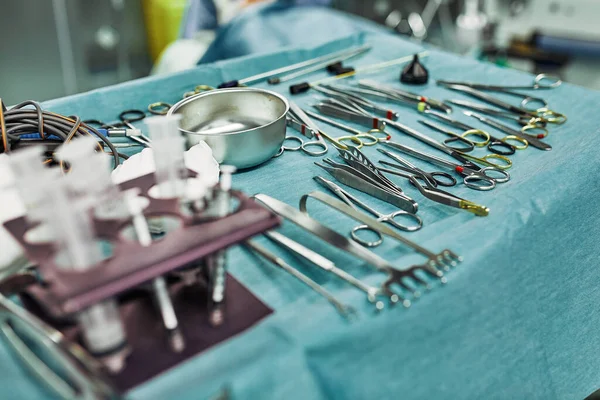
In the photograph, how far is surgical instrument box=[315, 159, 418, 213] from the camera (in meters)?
0.87

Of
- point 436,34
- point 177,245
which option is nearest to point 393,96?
Answer: point 177,245

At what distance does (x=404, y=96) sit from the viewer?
1.30m

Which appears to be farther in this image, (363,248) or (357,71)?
(357,71)

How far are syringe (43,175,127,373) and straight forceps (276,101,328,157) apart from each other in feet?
1.86

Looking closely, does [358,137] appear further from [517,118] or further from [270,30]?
[270,30]

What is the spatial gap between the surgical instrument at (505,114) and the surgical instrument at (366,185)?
0.46 meters

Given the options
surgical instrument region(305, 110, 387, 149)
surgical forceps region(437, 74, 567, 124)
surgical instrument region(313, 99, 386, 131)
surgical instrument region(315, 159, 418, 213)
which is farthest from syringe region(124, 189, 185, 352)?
surgical forceps region(437, 74, 567, 124)

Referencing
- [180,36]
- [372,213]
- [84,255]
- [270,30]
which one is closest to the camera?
[84,255]

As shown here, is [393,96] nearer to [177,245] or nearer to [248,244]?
[248,244]

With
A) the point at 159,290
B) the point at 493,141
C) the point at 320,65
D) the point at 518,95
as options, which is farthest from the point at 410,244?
the point at 320,65

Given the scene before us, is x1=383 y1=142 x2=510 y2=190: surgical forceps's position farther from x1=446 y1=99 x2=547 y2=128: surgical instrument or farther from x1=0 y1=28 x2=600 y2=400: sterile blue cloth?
x1=446 y1=99 x2=547 y2=128: surgical instrument

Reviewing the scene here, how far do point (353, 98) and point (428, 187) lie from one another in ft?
1.45

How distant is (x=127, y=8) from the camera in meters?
3.10

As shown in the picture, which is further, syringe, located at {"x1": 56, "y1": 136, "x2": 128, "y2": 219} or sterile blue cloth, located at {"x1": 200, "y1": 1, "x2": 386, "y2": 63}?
sterile blue cloth, located at {"x1": 200, "y1": 1, "x2": 386, "y2": 63}
